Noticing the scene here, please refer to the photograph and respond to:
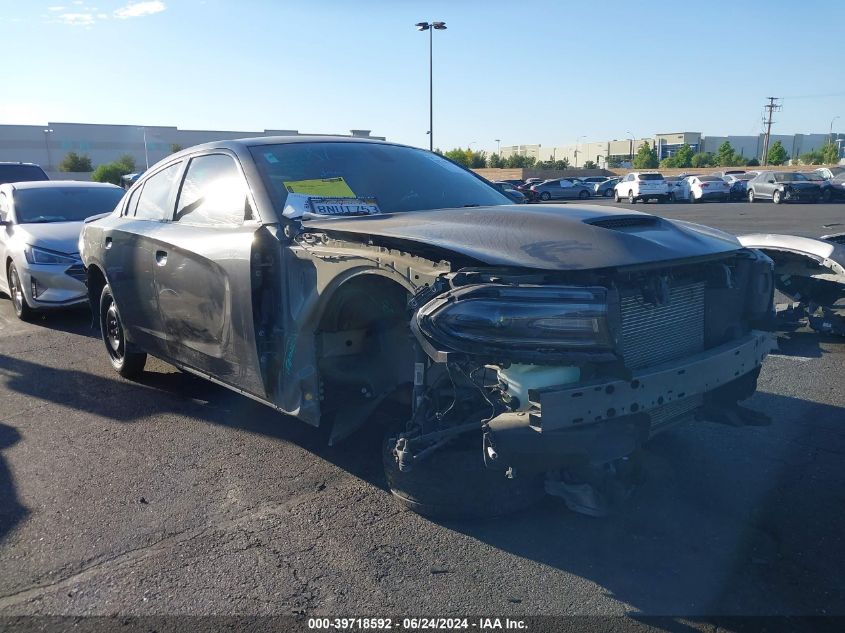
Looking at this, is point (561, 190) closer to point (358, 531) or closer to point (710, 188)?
point (710, 188)

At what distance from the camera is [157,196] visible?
530 centimetres

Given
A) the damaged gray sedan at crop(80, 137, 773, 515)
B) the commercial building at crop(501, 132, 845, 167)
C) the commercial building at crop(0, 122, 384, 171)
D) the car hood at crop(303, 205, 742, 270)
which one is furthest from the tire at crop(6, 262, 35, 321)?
the commercial building at crop(501, 132, 845, 167)

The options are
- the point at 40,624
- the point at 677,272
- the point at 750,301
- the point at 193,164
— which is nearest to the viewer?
the point at 40,624

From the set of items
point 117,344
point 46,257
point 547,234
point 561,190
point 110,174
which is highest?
point 547,234

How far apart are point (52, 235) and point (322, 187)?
557cm

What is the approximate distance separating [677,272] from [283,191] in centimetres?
210

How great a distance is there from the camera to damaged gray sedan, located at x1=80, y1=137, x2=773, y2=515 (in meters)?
2.86

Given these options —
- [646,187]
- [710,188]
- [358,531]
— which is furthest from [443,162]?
[710,188]

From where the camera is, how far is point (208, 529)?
11.4 ft

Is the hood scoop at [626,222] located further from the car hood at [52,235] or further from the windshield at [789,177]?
the windshield at [789,177]

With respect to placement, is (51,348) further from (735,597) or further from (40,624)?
(735,597)

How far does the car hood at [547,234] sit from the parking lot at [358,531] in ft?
4.00

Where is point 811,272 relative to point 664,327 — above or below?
below

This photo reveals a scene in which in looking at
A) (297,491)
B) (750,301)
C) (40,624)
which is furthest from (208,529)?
(750,301)
